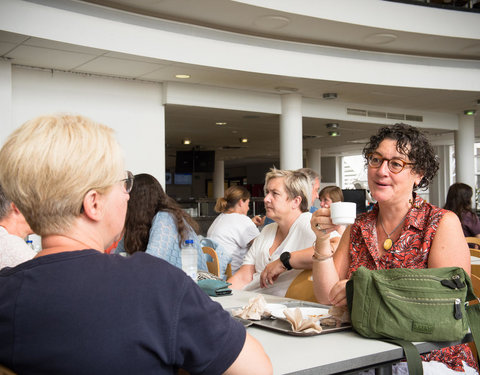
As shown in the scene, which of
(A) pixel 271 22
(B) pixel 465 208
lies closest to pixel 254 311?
(B) pixel 465 208

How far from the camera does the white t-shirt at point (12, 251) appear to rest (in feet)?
7.04

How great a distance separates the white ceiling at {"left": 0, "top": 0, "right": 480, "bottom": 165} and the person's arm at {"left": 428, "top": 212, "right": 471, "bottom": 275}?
13.2 ft

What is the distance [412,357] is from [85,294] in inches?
37.3

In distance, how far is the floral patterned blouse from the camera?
5.67 feet

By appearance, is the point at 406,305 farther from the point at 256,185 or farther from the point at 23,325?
the point at 256,185

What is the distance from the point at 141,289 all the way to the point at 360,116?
8178 mm

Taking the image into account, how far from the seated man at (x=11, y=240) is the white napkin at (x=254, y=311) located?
94 cm

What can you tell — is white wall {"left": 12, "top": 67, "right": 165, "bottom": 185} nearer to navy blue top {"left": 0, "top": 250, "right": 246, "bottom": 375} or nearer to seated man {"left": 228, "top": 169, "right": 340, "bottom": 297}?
seated man {"left": 228, "top": 169, "right": 340, "bottom": 297}

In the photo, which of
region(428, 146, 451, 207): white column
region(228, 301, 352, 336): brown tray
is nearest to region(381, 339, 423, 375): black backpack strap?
region(228, 301, 352, 336): brown tray

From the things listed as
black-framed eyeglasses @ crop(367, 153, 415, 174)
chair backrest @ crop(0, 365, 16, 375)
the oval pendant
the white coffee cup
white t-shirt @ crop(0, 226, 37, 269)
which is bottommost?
chair backrest @ crop(0, 365, 16, 375)

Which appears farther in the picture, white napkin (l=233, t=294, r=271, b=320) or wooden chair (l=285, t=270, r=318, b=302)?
wooden chair (l=285, t=270, r=318, b=302)

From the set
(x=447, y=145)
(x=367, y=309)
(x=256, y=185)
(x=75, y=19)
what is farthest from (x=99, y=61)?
(x=256, y=185)

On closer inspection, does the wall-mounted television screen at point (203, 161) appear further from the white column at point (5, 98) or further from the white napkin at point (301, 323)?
the white napkin at point (301, 323)

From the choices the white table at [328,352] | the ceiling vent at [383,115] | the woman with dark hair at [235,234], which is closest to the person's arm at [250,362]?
the white table at [328,352]
